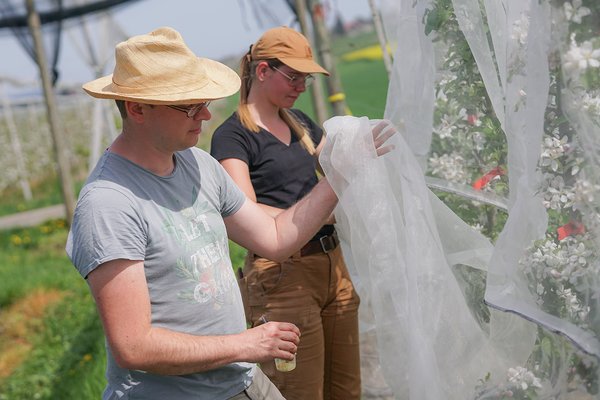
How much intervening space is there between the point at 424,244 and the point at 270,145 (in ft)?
2.77

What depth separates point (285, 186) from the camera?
2.73 meters

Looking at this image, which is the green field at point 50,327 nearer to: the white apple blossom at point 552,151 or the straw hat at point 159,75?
the straw hat at point 159,75

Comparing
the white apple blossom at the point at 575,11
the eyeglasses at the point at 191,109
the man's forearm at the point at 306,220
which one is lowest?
the man's forearm at the point at 306,220

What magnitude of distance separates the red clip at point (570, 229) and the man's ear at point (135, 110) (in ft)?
3.26

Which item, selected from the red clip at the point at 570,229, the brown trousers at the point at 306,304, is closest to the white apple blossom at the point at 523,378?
the red clip at the point at 570,229

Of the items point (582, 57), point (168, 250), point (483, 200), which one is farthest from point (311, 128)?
point (582, 57)

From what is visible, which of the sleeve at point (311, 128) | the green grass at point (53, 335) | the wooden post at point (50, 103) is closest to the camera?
the sleeve at point (311, 128)

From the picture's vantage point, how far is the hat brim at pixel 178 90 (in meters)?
1.84

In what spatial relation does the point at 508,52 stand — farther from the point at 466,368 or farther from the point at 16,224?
the point at 16,224

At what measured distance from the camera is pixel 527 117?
1755mm

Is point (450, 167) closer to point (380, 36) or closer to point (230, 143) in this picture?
point (230, 143)

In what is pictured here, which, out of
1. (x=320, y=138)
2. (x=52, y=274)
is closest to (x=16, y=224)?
(x=52, y=274)

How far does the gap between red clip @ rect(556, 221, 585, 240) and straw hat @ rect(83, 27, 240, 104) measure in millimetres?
832

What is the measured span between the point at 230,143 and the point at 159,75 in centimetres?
81
